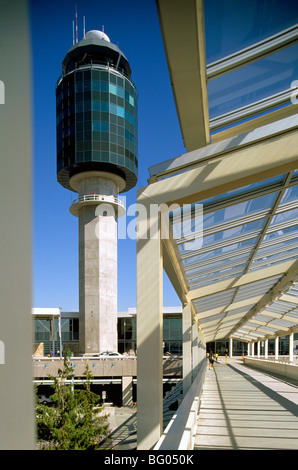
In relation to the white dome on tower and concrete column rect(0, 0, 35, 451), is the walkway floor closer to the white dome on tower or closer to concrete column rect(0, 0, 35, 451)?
concrete column rect(0, 0, 35, 451)

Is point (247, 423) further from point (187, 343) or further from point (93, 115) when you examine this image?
point (93, 115)


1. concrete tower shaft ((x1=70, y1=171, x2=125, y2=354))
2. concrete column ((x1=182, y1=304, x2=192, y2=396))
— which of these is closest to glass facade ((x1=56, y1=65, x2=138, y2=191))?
concrete tower shaft ((x1=70, y1=171, x2=125, y2=354))

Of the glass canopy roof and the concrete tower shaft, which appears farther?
the concrete tower shaft

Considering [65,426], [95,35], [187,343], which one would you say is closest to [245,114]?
[187,343]

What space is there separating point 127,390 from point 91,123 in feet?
113

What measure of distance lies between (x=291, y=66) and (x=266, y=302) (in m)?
14.6

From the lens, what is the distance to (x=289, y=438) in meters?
6.77

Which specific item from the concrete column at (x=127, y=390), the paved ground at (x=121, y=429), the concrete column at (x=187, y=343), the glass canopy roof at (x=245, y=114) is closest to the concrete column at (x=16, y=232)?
the glass canopy roof at (x=245, y=114)

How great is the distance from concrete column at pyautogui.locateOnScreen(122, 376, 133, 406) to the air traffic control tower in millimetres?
11705

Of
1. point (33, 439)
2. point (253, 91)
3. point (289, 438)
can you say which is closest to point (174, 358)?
point (289, 438)

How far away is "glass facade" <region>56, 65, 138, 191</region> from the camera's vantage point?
55281 mm

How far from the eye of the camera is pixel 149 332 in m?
4.77

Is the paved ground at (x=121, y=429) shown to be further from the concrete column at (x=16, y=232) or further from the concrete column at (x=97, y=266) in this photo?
the concrete column at (x=16, y=232)

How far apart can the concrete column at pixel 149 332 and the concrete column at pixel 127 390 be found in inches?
1361
